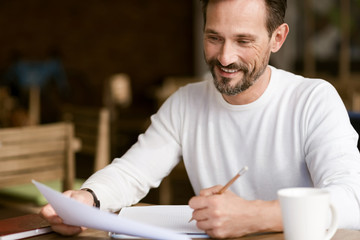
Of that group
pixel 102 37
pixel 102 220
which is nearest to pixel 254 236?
pixel 102 220

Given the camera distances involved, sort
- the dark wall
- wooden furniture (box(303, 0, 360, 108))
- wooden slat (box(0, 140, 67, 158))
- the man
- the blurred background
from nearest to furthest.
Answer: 1. the man
2. wooden slat (box(0, 140, 67, 158))
3. wooden furniture (box(303, 0, 360, 108))
4. the blurred background
5. the dark wall

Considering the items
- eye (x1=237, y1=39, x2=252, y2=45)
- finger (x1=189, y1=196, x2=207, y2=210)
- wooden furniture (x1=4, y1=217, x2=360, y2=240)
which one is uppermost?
eye (x1=237, y1=39, x2=252, y2=45)

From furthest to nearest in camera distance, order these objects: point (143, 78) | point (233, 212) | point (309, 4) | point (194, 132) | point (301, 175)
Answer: point (143, 78)
point (309, 4)
point (194, 132)
point (301, 175)
point (233, 212)

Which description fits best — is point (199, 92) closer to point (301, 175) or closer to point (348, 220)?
point (301, 175)

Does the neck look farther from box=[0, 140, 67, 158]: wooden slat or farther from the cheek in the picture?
box=[0, 140, 67, 158]: wooden slat

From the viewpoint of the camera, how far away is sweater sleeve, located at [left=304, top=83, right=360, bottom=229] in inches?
48.9

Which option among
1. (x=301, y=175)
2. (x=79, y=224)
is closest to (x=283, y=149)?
(x=301, y=175)

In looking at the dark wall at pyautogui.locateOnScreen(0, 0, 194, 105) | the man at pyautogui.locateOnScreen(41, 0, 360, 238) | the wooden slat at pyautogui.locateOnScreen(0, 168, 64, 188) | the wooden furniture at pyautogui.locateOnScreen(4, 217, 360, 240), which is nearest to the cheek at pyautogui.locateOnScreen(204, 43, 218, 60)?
the man at pyautogui.locateOnScreen(41, 0, 360, 238)

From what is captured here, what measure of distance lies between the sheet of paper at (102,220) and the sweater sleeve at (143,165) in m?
0.32

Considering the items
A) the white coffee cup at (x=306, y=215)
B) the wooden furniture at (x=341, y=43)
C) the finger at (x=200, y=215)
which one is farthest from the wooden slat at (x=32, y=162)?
the wooden furniture at (x=341, y=43)

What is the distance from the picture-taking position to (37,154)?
277cm

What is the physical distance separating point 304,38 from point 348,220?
6.89 meters

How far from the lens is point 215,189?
118 cm

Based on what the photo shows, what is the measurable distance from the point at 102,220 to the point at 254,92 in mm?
671
